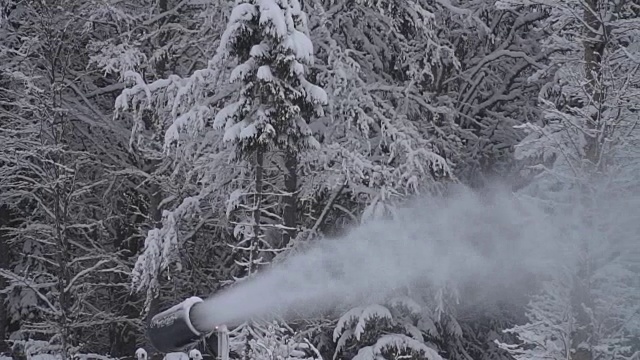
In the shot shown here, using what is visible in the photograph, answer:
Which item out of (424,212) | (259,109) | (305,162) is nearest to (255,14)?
(259,109)

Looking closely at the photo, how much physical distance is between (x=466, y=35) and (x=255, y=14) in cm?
516

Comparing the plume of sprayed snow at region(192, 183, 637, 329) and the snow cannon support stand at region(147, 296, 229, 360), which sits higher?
the snow cannon support stand at region(147, 296, 229, 360)

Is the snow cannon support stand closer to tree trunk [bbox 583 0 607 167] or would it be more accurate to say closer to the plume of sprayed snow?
the plume of sprayed snow

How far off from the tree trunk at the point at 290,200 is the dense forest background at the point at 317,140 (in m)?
0.03

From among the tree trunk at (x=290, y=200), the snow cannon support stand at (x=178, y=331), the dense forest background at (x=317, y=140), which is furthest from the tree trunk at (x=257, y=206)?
the snow cannon support stand at (x=178, y=331)

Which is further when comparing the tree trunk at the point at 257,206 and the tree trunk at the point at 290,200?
the tree trunk at the point at 290,200

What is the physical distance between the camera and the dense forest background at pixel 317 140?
7.68 meters

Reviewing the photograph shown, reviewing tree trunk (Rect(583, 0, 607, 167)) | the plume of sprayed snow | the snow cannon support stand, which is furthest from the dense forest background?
the snow cannon support stand

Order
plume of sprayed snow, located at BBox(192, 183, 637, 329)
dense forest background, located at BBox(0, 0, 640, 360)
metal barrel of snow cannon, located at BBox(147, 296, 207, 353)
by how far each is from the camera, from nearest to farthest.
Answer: metal barrel of snow cannon, located at BBox(147, 296, 207, 353) < dense forest background, located at BBox(0, 0, 640, 360) < plume of sprayed snow, located at BBox(192, 183, 637, 329)

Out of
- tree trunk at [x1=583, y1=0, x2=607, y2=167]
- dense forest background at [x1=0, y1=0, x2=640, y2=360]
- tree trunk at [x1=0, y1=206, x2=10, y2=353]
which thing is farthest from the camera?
tree trunk at [x1=0, y1=206, x2=10, y2=353]

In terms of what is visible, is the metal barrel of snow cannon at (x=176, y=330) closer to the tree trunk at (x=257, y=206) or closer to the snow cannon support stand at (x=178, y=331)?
the snow cannon support stand at (x=178, y=331)

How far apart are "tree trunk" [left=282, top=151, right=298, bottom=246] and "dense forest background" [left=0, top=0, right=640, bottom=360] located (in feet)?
0.11

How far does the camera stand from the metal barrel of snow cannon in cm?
468

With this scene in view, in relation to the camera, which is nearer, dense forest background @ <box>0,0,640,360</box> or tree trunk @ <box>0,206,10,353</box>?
dense forest background @ <box>0,0,640,360</box>
